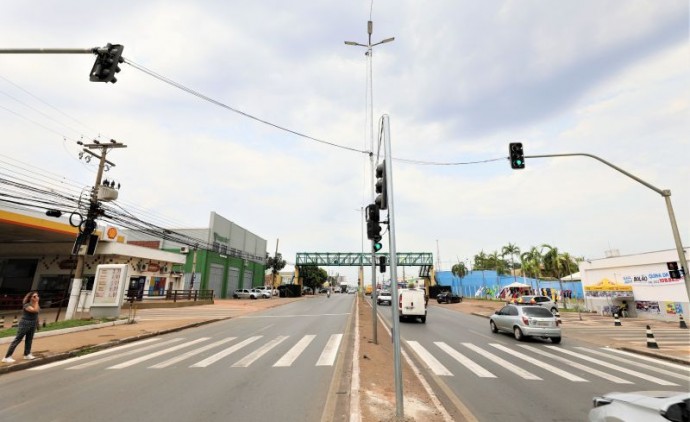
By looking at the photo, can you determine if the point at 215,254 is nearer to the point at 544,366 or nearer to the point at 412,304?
the point at 412,304

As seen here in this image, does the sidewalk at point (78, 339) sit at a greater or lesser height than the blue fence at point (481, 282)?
lesser

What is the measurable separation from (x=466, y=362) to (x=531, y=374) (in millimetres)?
1867

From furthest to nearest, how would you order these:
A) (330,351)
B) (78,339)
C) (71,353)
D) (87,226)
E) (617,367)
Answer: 1. (87,226)
2. (78,339)
3. (330,351)
4. (71,353)
5. (617,367)

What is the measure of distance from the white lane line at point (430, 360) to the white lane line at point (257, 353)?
5.18 meters

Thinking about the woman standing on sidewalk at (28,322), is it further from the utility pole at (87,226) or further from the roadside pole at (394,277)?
the roadside pole at (394,277)

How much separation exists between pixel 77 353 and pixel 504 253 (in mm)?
75510

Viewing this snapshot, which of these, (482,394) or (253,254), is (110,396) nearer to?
(482,394)

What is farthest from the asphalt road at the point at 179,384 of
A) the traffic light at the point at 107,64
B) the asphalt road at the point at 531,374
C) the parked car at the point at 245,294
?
the parked car at the point at 245,294

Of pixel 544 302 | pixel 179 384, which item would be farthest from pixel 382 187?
pixel 544 302

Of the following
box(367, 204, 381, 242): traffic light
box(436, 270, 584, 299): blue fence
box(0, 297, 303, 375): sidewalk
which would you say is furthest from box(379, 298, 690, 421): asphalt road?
box(436, 270, 584, 299): blue fence

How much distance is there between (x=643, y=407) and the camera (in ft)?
11.3

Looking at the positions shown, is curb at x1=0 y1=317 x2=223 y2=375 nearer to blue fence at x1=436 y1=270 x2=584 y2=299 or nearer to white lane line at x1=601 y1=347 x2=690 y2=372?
white lane line at x1=601 y1=347 x2=690 y2=372

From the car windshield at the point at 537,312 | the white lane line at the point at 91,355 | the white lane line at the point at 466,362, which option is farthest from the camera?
the car windshield at the point at 537,312

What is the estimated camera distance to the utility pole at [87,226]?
17.3 m
